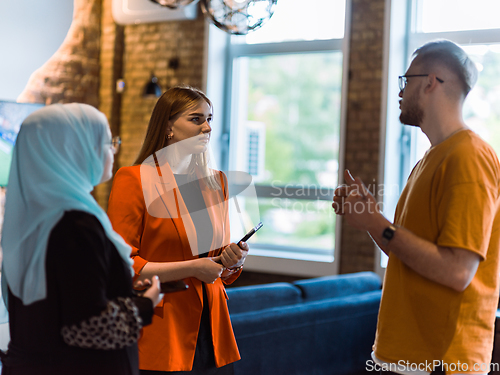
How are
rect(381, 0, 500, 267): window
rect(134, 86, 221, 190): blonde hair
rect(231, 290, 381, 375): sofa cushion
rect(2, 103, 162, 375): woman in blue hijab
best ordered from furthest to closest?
rect(381, 0, 500, 267): window → rect(231, 290, 381, 375): sofa cushion → rect(134, 86, 221, 190): blonde hair → rect(2, 103, 162, 375): woman in blue hijab

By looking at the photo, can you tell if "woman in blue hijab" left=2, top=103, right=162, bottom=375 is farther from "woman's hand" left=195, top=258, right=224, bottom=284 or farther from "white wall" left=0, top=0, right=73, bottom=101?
"white wall" left=0, top=0, right=73, bottom=101

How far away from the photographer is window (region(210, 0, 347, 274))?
5734 millimetres

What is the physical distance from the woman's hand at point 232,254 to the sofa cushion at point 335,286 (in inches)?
64.2

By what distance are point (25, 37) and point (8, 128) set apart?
3.70 feet

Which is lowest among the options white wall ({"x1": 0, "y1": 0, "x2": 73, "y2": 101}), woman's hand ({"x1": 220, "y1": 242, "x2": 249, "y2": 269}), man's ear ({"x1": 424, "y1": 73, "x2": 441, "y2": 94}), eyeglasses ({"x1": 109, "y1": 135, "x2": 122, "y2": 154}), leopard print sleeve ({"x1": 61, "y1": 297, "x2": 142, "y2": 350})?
leopard print sleeve ({"x1": 61, "y1": 297, "x2": 142, "y2": 350})

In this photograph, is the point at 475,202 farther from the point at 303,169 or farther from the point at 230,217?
the point at 303,169

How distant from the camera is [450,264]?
4.42 feet

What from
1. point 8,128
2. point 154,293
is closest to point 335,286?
point 154,293

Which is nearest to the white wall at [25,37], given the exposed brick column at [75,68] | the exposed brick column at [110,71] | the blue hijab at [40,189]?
the exposed brick column at [75,68]

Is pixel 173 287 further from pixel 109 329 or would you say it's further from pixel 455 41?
pixel 455 41

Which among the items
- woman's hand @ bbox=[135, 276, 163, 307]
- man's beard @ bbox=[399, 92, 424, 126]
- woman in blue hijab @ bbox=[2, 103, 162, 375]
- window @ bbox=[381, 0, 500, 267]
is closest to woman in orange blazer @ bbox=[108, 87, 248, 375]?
woman's hand @ bbox=[135, 276, 163, 307]

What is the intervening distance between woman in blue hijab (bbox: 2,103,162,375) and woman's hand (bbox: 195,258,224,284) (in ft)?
1.58

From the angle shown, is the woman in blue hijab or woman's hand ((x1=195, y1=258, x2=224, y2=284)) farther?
woman's hand ((x1=195, y1=258, x2=224, y2=284))

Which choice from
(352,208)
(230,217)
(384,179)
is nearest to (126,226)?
(230,217)
